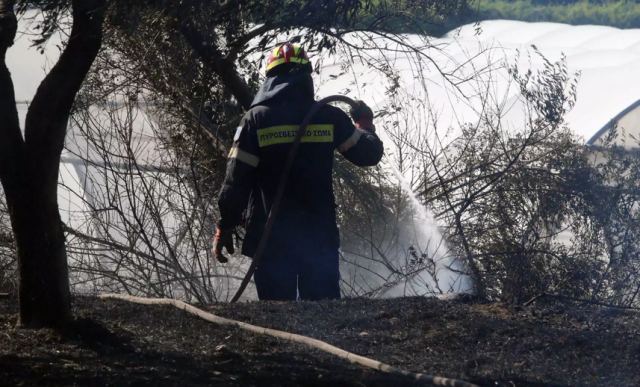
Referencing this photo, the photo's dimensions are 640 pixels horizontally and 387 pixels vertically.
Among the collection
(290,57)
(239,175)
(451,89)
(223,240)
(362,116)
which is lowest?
(223,240)

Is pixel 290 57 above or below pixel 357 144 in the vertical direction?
above

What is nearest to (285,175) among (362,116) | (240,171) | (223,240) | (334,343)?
(240,171)

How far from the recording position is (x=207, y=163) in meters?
7.86

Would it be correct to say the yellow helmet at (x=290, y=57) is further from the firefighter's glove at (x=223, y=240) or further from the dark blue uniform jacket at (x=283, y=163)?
the firefighter's glove at (x=223, y=240)

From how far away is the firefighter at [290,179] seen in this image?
531 centimetres

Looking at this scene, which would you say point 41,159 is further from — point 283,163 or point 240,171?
point 283,163

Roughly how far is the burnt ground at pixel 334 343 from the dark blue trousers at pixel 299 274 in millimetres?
662

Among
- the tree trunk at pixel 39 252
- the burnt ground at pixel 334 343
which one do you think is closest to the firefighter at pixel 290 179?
the burnt ground at pixel 334 343

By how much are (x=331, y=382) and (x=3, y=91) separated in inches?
74.0

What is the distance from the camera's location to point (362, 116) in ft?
18.9

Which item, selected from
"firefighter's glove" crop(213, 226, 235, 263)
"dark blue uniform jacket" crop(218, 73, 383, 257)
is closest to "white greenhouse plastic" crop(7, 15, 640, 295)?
"firefighter's glove" crop(213, 226, 235, 263)

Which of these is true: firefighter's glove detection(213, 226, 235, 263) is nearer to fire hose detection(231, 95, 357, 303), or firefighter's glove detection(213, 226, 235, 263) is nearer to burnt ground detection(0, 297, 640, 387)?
fire hose detection(231, 95, 357, 303)

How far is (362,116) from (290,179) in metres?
0.68

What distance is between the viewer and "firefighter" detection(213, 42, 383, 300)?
531 cm
